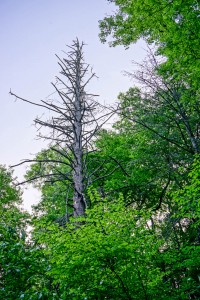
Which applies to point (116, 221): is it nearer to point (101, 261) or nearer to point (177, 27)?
point (101, 261)

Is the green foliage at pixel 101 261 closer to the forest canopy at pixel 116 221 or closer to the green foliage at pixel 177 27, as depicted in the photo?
the forest canopy at pixel 116 221

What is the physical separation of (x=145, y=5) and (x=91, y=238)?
18.4ft

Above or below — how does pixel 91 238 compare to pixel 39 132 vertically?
below

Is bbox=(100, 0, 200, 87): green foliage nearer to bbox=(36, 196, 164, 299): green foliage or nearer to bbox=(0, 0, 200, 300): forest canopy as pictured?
bbox=(0, 0, 200, 300): forest canopy

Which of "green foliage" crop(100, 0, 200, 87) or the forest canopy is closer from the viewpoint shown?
the forest canopy

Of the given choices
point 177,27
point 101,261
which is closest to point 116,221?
point 101,261

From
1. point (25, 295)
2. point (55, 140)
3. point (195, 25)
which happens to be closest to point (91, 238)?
point (25, 295)

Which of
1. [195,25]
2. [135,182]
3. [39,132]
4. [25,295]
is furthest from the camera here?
[135,182]

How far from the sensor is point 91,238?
368 centimetres

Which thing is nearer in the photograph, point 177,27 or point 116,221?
point 116,221

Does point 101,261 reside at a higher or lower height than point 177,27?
lower

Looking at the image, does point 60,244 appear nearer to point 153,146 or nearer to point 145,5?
point 145,5

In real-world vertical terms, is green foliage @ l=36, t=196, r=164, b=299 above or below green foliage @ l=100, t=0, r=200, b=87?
below

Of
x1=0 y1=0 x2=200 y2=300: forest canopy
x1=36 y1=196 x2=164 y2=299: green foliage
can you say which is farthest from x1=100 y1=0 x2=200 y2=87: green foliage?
x1=36 y1=196 x2=164 y2=299: green foliage
